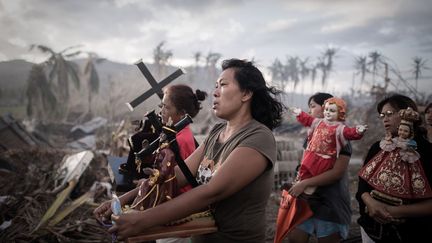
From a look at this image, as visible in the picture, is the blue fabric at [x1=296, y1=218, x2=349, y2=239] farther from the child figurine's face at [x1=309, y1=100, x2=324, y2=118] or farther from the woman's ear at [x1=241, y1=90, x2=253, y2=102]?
the woman's ear at [x1=241, y1=90, x2=253, y2=102]

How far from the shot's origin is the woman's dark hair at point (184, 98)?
302 cm

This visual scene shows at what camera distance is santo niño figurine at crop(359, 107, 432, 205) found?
7.12ft

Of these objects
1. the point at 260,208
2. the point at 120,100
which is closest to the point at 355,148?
the point at 260,208

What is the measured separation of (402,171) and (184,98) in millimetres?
1929

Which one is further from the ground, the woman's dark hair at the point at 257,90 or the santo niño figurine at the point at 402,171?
the woman's dark hair at the point at 257,90

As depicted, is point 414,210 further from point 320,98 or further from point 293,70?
point 293,70

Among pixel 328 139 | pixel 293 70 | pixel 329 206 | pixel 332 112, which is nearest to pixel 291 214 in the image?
pixel 329 206

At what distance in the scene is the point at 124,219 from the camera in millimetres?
1472

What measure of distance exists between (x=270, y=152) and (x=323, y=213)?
5.20 feet

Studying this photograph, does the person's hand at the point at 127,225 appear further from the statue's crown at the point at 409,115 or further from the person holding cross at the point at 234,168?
the statue's crown at the point at 409,115

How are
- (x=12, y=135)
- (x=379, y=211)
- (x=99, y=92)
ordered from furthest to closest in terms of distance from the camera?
(x=99, y=92)
(x=12, y=135)
(x=379, y=211)

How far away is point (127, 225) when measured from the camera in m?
1.46

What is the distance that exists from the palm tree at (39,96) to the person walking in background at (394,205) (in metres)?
29.1

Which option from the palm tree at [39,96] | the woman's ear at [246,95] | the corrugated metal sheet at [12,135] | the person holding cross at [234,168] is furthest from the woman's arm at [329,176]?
the palm tree at [39,96]
